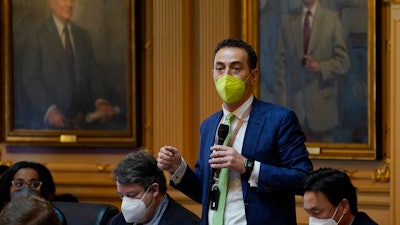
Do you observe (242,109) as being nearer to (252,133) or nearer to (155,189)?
(252,133)

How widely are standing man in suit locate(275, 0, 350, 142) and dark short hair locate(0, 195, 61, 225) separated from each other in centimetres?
490

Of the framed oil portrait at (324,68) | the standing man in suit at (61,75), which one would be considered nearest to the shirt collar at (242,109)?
the framed oil portrait at (324,68)

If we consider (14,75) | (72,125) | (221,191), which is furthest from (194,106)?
(221,191)

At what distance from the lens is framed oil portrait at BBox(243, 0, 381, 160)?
7.39m

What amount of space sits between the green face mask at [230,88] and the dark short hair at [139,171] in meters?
0.80

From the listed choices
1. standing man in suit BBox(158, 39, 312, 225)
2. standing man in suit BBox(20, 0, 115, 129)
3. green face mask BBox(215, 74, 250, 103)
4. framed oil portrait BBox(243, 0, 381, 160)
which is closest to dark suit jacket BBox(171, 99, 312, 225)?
standing man in suit BBox(158, 39, 312, 225)

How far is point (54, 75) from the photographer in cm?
835

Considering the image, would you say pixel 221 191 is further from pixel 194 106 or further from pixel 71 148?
pixel 71 148

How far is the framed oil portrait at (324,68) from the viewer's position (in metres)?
7.39

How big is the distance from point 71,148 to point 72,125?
0.69 ft

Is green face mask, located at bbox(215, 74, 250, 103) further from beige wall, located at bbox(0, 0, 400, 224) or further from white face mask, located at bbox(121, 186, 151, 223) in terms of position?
beige wall, located at bbox(0, 0, 400, 224)

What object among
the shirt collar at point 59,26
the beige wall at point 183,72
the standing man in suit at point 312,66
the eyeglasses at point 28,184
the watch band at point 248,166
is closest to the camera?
the watch band at point 248,166

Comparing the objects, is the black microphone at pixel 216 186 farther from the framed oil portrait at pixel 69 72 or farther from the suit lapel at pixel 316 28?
the framed oil portrait at pixel 69 72

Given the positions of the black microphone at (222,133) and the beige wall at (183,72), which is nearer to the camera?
the black microphone at (222,133)
